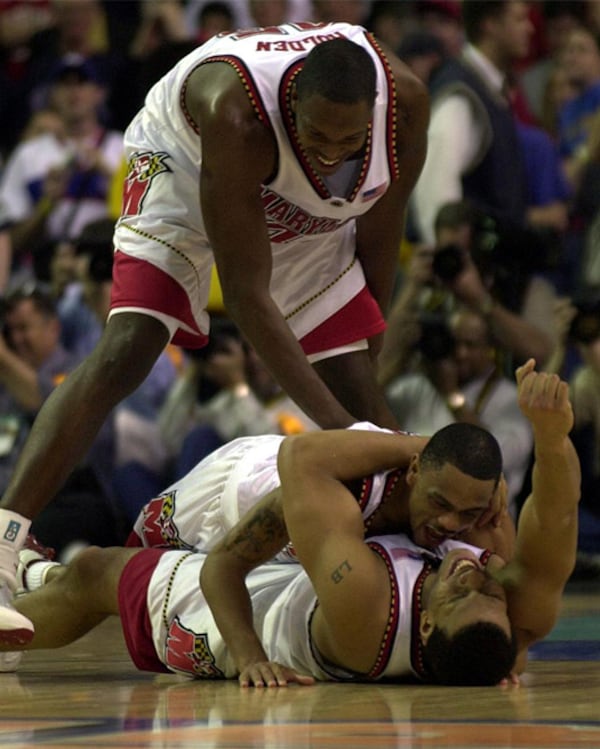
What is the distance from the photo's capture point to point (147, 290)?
4340mm

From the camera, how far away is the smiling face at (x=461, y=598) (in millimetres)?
3510

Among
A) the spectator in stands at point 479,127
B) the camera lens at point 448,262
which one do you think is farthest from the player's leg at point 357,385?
the spectator in stands at point 479,127

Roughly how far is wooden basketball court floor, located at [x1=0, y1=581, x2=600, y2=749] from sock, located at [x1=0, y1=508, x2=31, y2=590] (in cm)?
24

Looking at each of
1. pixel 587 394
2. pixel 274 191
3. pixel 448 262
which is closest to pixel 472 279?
pixel 448 262

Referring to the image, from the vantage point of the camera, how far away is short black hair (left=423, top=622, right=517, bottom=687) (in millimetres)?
3510

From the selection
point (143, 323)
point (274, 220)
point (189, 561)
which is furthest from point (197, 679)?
point (274, 220)

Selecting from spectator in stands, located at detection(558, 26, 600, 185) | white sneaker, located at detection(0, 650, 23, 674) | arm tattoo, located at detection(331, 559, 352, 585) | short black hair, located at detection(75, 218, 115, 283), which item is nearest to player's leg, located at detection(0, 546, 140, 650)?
white sneaker, located at detection(0, 650, 23, 674)

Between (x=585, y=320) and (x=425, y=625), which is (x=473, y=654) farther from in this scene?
(x=585, y=320)

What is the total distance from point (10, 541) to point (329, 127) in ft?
3.91

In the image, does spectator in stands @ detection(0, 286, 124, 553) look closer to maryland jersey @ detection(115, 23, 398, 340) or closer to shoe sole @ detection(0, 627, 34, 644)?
maryland jersey @ detection(115, 23, 398, 340)

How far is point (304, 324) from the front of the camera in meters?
4.72

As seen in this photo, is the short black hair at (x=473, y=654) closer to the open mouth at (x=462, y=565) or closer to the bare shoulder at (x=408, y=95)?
the open mouth at (x=462, y=565)

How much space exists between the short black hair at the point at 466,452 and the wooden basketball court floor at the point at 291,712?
17.6 inches

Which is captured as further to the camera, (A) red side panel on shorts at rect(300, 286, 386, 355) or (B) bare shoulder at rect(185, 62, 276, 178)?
(A) red side panel on shorts at rect(300, 286, 386, 355)
